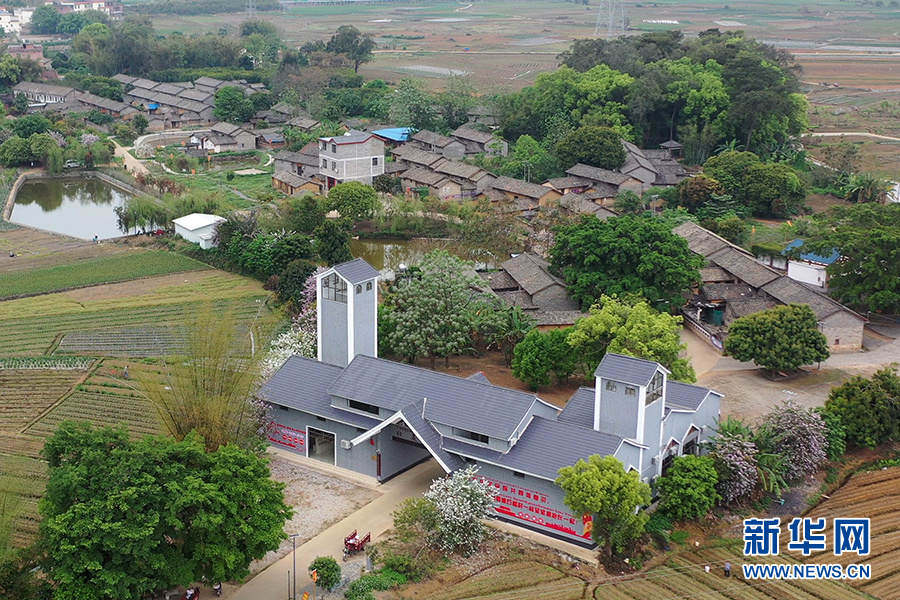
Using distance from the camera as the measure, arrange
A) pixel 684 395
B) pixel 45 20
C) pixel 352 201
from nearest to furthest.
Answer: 1. pixel 684 395
2. pixel 352 201
3. pixel 45 20

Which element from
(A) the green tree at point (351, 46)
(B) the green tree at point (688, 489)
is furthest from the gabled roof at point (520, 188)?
(A) the green tree at point (351, 46)

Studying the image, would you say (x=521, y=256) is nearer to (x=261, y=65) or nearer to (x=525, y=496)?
(x=525, y=496)

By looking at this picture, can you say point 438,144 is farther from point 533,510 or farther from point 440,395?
point 533,510

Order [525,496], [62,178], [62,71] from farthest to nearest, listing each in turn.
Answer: [62,71], [62,178], [525,496]

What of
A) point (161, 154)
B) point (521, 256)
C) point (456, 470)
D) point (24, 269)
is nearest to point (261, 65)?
point (161, 154)

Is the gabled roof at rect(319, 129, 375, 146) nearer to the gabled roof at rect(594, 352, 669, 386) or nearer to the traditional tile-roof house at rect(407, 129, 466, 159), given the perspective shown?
the traditional tile-roof house at rect(407, 129, 466, 159)

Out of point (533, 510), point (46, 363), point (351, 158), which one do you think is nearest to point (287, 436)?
point (533, 510)
